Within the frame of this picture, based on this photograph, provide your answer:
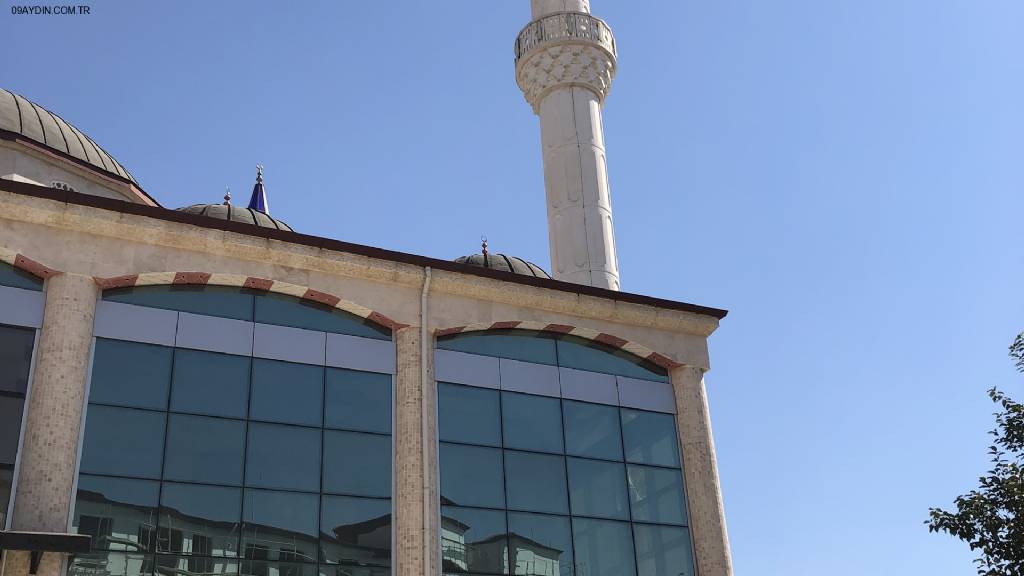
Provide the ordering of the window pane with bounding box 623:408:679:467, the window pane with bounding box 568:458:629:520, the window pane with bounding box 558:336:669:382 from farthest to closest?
the window pane with bounding box 558:336:669:382 → the window pane with bounding box 623:408:679:467 → the window pane with bounding box 568:458:629:520

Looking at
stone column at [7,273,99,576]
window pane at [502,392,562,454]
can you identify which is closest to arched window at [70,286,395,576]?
stone column at [7,273,99,576]

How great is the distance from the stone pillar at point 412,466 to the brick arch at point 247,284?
721 millimetres

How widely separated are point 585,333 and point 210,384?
7.89 meters

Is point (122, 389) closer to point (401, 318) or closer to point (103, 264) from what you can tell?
point (103, 264)

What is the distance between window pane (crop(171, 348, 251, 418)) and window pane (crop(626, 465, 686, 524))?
7.95 metres

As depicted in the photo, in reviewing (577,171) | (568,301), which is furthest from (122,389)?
(577,171)

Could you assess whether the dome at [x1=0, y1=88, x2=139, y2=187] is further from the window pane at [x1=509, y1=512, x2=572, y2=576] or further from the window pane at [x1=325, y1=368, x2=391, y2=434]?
the window pane at [x1=509, y1=512, x2=572, y2=576]

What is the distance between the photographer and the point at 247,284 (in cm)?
1897

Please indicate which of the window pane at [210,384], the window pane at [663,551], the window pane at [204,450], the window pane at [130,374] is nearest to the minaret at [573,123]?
the window pane at [663,551]

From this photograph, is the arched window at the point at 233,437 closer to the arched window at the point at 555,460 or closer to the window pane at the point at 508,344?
the arched window at the point at 555,460

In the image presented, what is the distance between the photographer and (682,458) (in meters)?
21.7

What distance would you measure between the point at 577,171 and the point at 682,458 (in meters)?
13.8

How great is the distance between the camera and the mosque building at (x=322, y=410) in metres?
16.4

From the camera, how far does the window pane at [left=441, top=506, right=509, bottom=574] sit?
18.4m
